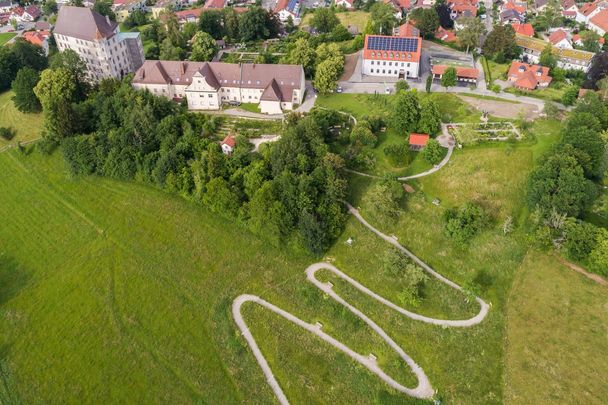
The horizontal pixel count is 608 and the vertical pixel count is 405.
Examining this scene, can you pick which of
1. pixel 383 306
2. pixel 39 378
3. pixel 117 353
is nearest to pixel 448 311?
pixel 383 306

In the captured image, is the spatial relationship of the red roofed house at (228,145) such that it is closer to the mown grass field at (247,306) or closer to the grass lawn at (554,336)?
the mown grass field at (247,306)

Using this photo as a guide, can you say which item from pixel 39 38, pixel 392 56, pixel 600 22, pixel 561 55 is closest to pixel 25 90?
pixel 39 38

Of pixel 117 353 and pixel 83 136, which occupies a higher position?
pixel 83 136

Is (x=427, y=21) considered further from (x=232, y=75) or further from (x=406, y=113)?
(x=232, y=75)

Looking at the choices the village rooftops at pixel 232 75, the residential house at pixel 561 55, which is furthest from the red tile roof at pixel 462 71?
the village rooftops at pixel 232 75

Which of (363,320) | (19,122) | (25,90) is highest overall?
(25,90)

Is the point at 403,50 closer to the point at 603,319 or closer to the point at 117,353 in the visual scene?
the point at 603,319

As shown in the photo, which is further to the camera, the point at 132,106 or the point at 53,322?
the point at 132,106
